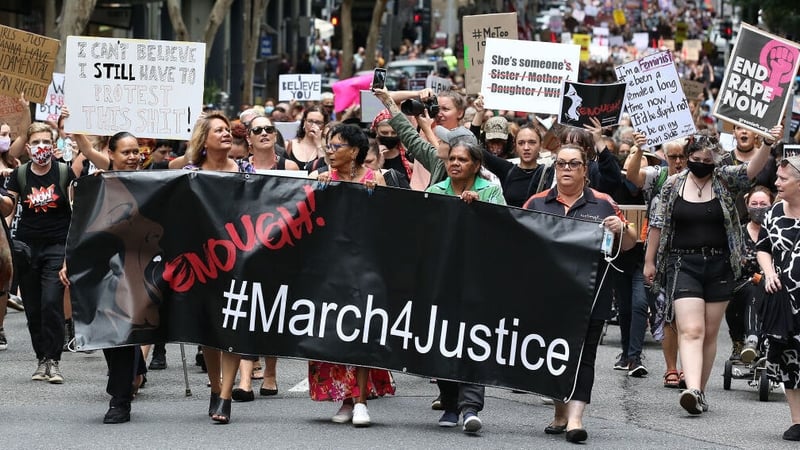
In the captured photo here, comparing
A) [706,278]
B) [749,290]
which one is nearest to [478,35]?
[749,290]

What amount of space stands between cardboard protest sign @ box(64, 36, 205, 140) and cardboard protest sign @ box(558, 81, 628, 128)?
2793mm

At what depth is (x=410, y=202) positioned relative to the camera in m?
9.12

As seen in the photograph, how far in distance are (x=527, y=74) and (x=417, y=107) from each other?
489 cm

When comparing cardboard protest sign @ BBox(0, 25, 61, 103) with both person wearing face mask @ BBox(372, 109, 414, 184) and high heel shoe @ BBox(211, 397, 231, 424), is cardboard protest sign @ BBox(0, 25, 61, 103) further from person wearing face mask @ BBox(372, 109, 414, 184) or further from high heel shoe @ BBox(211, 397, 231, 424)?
high heel shoe @ BBox(211, 397, 231, 424)

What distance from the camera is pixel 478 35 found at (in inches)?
695

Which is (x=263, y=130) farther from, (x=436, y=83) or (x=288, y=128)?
(x=288, y=128)

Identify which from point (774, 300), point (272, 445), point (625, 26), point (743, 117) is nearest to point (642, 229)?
point (743, 117)

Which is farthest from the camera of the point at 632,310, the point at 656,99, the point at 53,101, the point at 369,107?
the point at 53,101

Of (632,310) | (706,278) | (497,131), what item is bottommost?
(632,310)

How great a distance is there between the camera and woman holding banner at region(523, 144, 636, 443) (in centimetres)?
895

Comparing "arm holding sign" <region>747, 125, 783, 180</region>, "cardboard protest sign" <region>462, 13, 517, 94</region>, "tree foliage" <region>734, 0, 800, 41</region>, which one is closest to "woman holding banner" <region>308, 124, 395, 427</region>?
"arm holding sign" <region>747, 125, 783, 180</region>

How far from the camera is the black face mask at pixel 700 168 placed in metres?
10.2

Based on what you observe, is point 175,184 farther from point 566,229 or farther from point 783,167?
point 783,167

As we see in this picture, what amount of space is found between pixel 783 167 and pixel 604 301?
146 cm
